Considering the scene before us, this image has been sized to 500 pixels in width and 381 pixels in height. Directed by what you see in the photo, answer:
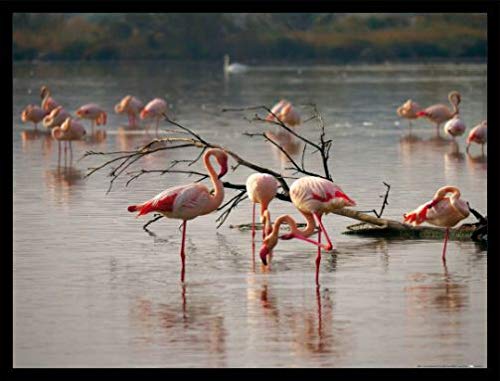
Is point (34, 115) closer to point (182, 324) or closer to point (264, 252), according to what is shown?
point (264, 252)

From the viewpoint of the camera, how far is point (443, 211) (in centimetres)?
1029

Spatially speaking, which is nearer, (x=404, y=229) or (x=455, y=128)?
(x=404, y=229)

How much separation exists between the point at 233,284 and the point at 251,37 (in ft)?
188

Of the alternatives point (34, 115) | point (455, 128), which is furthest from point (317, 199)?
point (34, 115)

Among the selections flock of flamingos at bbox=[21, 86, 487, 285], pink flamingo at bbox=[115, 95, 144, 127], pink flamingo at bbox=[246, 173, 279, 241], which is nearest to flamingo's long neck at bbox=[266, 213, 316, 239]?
flock of flamingos at bbox=[21, 86, 487, 285]

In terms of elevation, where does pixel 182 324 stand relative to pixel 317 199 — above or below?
below

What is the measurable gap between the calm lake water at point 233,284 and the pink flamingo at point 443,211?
11.1 inches

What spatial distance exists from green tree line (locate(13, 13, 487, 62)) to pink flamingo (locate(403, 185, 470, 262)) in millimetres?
52451

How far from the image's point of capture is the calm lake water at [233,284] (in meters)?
7.80

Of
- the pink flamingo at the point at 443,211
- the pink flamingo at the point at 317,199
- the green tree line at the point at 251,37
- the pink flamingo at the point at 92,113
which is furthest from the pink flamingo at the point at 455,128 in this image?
the green tree line at the point at 251,37
